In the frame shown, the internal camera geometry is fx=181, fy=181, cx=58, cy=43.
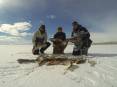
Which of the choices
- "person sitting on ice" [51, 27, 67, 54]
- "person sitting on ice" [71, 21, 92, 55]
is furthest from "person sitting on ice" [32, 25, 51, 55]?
"person sitting on ice" [71, 21, 92, 55]

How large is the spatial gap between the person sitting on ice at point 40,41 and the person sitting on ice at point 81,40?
63.3 inches

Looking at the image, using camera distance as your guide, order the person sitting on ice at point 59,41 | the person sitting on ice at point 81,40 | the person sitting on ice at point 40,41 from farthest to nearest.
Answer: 1. the person sitting on ice at point 40,41
2. the person sitting on ice at point 59,41
3. the person sitting on ice at point 81,40

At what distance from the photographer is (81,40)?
834cm

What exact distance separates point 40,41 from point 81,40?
2.17 metres

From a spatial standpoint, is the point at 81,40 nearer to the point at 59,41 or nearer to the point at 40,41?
the point at 59,41

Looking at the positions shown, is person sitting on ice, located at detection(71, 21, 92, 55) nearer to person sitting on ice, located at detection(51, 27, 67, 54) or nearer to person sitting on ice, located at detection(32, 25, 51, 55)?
person sitting on ice, located at detection(51, 27, 67, 54)

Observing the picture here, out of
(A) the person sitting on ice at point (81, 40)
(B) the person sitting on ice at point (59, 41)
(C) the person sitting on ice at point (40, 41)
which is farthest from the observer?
(C) the person sitting on ice at point (40, 41)

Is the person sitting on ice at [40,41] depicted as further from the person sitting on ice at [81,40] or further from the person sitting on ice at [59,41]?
the person sitting on ice at [81,40]

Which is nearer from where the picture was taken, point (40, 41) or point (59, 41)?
point (59, 41)

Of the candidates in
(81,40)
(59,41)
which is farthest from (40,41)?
(81,40)

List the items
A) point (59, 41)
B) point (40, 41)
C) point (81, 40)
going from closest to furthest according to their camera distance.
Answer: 1. point (81, 40)
2. point (59, 41)
3. point (40, 41)

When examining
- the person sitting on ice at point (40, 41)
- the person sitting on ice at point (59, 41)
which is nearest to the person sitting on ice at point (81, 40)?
the person sitting on ice at point (59, 41)

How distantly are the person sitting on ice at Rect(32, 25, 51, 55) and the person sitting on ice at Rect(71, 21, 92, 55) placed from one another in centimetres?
161

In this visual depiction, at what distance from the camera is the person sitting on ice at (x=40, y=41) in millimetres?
9086
